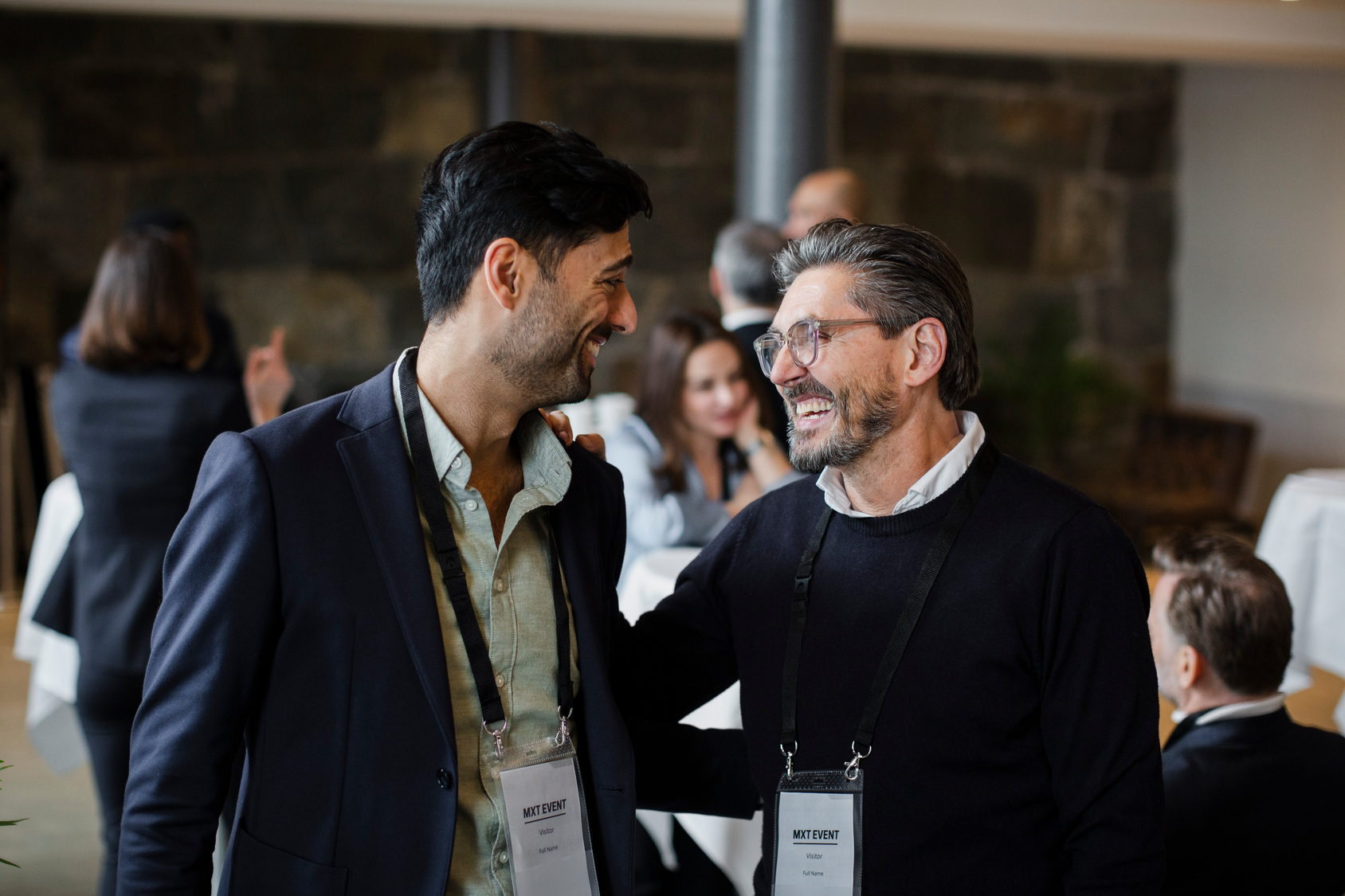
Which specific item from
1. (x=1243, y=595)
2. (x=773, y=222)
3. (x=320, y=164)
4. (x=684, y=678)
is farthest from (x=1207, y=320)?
(x=684, y=678)

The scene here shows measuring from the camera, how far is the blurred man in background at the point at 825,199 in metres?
3.90

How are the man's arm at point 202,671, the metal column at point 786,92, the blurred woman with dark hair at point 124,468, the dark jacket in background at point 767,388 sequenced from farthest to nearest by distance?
the metal column at point 786,92 → the dark jacket in background at point 767,388 → the blurred woman with dark hair at point 124,468 → the man's arm at point 202,671

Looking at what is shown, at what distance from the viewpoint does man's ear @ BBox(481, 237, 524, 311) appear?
1295 mm

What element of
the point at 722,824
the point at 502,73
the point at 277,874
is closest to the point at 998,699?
the point at 277,874

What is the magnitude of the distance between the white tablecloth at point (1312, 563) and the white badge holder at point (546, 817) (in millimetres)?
2819

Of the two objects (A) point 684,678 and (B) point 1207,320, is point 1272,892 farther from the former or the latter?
(B) point 1207,320

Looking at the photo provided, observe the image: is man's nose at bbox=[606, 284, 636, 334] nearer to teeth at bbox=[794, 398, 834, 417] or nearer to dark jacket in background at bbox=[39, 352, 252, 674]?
teeth at bbox=[794, 398, 834, 417]

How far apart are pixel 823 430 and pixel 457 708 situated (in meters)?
0.56

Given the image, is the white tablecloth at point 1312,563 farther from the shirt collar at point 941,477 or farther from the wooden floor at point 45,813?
the shirt collar at point 941,477

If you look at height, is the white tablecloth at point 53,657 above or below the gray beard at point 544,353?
below

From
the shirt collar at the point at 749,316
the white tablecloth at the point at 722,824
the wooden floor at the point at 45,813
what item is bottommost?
the wooden floor at the point at 45,813

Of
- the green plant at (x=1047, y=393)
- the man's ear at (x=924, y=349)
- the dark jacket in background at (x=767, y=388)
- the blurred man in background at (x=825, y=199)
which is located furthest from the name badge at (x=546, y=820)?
the green plant at (x=1047, y=393)

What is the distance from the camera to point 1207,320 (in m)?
8.05

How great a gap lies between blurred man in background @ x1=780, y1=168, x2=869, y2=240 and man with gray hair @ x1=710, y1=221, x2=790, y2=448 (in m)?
0.34
